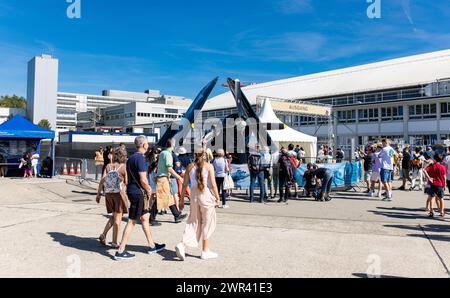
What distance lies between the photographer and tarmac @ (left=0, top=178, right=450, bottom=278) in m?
4.86

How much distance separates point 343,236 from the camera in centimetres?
690

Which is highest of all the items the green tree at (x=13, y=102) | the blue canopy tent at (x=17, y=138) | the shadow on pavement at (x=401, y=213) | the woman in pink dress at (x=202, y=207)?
the green tree at (x=13, y=102)

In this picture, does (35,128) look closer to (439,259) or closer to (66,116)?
(439,259)

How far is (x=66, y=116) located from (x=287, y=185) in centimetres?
14920

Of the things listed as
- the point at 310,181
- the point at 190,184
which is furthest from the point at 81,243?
the point at 310,181

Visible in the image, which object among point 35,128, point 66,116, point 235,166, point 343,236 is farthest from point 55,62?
point 343,236

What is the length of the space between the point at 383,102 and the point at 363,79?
22.2 feet

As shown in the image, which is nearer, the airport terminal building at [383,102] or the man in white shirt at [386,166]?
the man in white shirt at [386,166]

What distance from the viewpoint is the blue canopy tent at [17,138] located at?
1823 centimetres

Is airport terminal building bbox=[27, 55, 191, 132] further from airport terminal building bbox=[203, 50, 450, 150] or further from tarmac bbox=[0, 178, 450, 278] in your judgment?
tarmac bbox=[0, 178, 450, 278]

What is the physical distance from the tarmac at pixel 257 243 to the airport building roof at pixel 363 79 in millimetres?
32314

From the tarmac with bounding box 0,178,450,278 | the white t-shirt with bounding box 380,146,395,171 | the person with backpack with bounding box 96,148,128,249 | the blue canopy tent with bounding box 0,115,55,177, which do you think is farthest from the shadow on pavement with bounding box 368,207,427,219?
the blue canopy tent with bounding box 0,115,55,177

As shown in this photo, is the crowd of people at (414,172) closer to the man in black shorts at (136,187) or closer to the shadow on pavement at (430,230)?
the shadow on pavement at (430,230)

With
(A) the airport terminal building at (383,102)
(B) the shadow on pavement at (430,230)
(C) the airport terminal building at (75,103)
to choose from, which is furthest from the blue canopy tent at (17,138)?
(C) the airport terminal building at (75,103)
